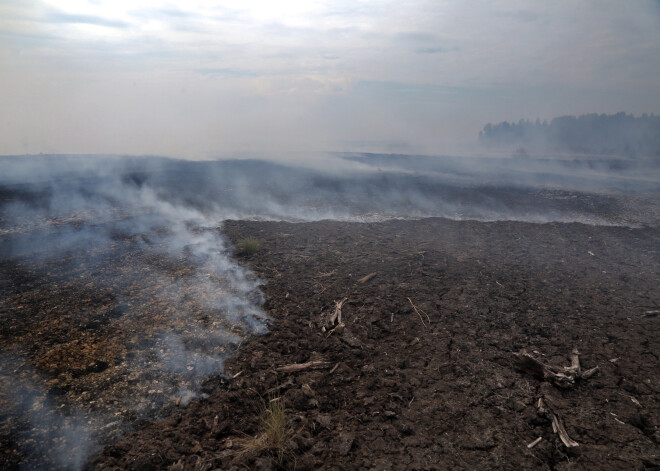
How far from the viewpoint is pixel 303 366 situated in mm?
4844

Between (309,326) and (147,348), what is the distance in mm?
2488

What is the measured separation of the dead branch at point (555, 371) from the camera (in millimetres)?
4441

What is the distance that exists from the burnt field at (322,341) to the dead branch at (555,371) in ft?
0.15

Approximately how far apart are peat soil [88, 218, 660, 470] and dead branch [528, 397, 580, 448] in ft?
0.14

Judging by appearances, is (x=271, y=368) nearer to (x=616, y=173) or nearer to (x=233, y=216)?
(x=233, y=216)

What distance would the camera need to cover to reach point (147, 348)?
505 centimetres

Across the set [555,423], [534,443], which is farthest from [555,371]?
[534,443]

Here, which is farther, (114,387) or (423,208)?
(423,208)

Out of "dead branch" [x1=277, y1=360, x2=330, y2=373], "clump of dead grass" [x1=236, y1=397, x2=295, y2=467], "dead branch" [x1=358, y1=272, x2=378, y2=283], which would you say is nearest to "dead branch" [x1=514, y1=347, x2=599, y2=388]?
"dead branch" [x1=277, y1=360, x2=330, y2=373]

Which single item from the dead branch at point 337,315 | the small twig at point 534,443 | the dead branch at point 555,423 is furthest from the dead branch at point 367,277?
the small twig at point 534,443

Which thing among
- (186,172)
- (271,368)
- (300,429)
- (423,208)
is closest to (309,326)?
(271,368)

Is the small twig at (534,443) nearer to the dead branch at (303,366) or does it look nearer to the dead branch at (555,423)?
the dead branch at (555,423)

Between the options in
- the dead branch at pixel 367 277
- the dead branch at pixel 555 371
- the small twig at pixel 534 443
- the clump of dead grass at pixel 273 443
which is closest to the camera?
the clump of dead grass at pixel 273 443

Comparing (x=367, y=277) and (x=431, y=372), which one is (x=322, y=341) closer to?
(x=431, y=372)
